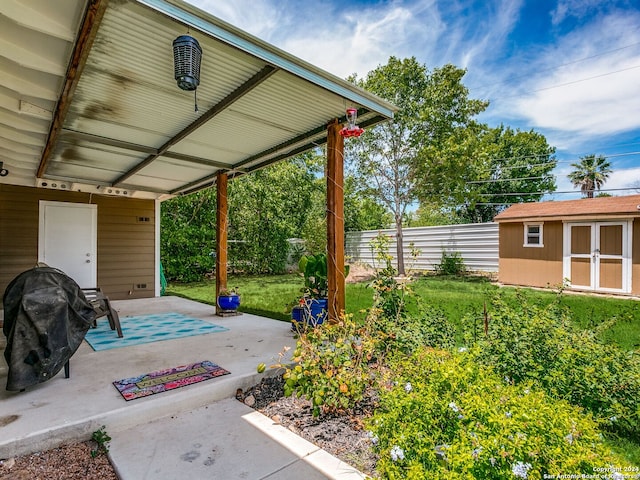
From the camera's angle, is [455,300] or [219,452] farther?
[455,300]

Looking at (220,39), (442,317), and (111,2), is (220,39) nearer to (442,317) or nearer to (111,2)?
(111,2)

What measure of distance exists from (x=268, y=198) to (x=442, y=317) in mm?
9860

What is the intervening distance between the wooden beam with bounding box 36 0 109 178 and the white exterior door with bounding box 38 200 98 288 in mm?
3421

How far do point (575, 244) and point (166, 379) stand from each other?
9.43m

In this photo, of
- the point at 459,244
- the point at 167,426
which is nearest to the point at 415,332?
the point at 167,426

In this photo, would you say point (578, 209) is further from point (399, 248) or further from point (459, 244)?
point (399, 248)

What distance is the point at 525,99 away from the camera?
13.6 meters

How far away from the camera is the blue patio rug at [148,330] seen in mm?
4109

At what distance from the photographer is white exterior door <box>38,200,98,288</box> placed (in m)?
6.41

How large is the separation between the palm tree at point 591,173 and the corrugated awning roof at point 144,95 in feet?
75.6

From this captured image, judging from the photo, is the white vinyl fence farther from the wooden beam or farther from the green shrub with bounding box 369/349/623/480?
the green shrub with bounding box 369/349/623/480

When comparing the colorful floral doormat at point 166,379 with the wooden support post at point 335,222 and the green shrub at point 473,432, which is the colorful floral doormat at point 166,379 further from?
the green shrub at point 473,432

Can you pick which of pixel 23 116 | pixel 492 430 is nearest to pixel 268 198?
pixel 23 116

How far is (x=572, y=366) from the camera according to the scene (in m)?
2.15
